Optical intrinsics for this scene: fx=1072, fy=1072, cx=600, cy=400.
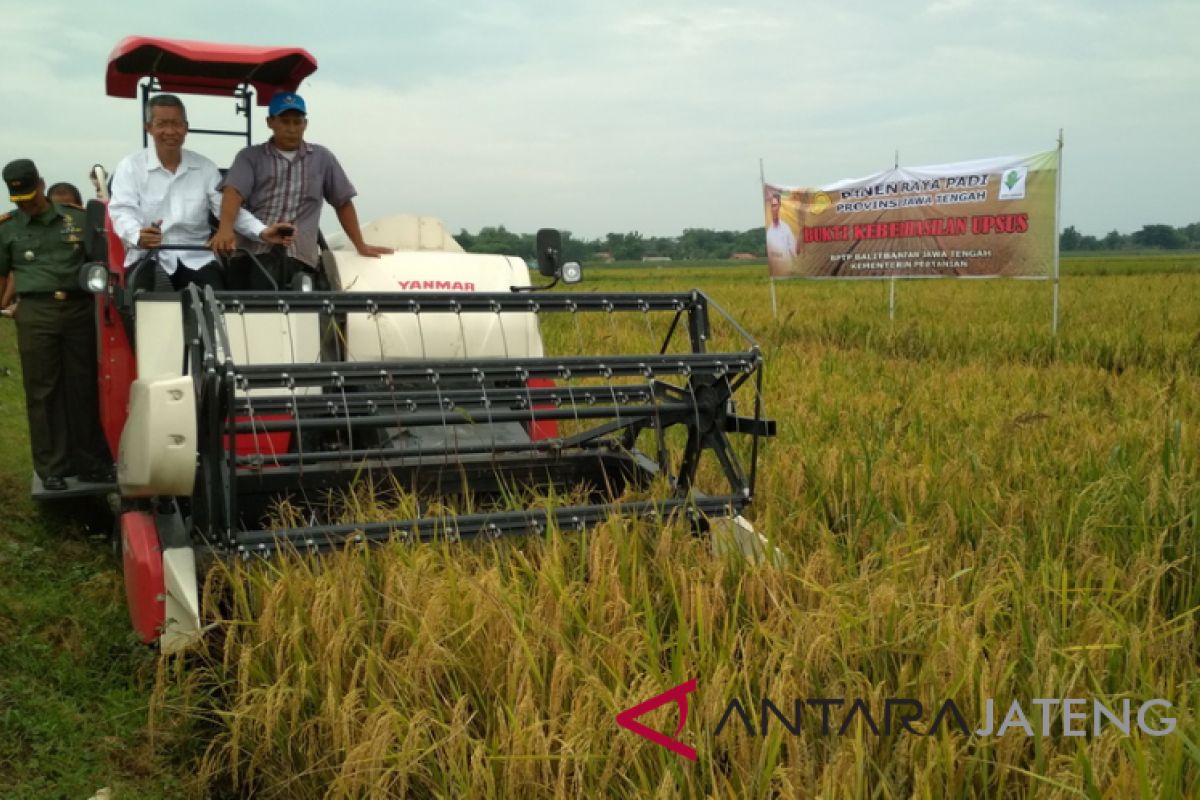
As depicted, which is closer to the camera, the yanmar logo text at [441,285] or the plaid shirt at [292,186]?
the plaid shirt at [292,186]

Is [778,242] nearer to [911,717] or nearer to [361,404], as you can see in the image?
[361,404]

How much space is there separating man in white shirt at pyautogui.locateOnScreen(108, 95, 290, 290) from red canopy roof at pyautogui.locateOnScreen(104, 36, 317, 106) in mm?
310

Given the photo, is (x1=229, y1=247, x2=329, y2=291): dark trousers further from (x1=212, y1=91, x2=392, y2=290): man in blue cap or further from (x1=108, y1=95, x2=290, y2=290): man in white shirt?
(x1=108, y1=95, x2=290, y2=290): man in white shirt

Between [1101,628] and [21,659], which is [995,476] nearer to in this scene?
[1101,628]

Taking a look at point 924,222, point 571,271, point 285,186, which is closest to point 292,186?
point 285,186

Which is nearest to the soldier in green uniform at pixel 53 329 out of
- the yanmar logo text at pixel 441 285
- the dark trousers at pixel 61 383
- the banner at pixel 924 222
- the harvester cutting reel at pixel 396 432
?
the dark trousers at pixel 61 383

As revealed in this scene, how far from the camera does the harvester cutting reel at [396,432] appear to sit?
3.37 meters

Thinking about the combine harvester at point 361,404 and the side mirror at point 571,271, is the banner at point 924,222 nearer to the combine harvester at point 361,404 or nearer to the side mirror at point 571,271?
the combine harvester at point 361,404

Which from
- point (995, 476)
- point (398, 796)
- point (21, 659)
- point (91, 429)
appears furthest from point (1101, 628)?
point (91, 429)

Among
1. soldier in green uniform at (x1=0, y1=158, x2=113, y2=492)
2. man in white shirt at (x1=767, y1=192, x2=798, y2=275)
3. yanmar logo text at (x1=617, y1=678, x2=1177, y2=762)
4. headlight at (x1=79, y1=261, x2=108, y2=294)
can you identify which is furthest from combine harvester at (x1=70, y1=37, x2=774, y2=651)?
man in white shirt at (x1=767, y1=192, x2=798, y2=275)

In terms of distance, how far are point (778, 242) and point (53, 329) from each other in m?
10.8

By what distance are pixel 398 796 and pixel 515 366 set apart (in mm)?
1681

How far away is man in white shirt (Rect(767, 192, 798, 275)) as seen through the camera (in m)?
14.8

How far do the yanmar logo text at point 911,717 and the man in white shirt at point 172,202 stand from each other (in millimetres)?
3264
